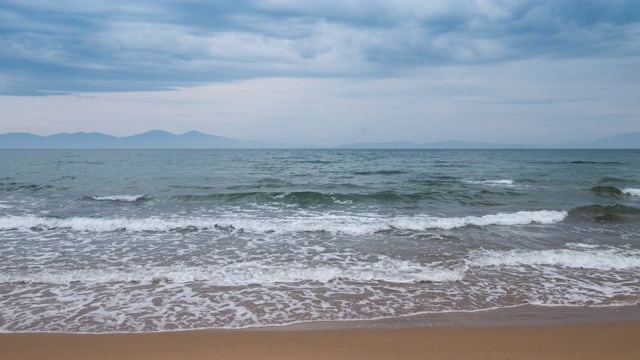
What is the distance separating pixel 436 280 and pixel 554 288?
208cm

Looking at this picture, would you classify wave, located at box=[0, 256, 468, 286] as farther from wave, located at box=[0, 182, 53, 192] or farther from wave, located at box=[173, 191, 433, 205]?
wave, located at box=[0, 182, 53, 192]

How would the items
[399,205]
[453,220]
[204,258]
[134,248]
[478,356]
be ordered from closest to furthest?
[478,356] < [204,258] < [134,248] < [453,220] < [399,205]

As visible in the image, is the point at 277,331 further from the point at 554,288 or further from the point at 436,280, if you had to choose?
the point at 554,288

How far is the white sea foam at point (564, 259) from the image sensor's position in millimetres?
8734

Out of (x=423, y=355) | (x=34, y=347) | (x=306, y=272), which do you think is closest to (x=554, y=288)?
(x=423, y=355)

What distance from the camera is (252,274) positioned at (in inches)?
315

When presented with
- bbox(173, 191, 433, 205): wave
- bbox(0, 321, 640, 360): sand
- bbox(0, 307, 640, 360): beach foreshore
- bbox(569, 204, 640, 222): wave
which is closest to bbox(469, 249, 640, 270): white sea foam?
bbox(0, 307, 640, 360): beach foreshore

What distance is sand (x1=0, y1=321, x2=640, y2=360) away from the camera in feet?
15.4

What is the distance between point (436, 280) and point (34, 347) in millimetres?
6410

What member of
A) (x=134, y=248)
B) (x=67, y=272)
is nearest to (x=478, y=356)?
(x=67, y=272)

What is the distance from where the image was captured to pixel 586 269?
8.47m

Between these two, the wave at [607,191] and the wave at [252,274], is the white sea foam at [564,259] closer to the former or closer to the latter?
the wave at [252,274]

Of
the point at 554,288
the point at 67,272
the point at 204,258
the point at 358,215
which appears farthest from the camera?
the point at 358,215

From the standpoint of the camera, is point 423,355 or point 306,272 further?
point 306,272
